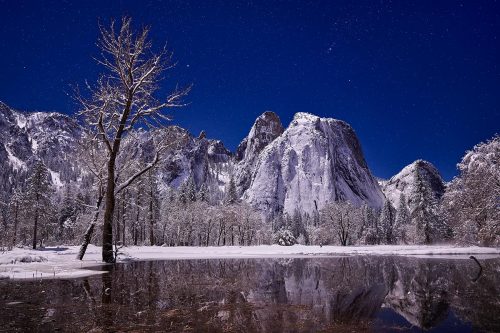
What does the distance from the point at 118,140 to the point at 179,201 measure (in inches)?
3115

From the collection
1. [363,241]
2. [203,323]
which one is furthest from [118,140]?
[363,241]

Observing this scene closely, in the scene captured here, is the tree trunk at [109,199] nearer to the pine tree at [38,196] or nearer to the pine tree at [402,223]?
the pine tree at [38,196]

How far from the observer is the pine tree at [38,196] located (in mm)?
59031

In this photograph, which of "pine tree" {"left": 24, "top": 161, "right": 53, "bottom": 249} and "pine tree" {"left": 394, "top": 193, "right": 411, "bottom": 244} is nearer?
"pine tree" {"left": 24, "top": 161, "right": 53, "bottom": 249}

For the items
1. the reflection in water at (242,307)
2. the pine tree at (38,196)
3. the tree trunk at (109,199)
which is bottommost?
the reflection in water at (242,307)

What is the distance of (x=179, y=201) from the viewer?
93312mm

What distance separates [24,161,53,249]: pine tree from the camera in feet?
194

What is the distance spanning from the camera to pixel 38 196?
59.4 m

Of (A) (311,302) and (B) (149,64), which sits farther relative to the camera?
(B) (149,64)

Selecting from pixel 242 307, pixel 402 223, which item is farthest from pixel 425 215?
pixel 242 307

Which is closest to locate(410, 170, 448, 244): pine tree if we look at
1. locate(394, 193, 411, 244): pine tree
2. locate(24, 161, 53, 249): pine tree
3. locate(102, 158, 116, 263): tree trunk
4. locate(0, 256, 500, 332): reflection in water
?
locate(394, 193, 411, 244): pine tree

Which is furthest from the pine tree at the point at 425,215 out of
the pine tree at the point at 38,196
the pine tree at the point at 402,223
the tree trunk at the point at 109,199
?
the pine tree at the point at 38,196

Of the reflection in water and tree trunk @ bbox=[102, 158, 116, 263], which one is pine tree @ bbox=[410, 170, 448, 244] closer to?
the reflection in water

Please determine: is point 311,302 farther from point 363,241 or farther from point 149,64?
point 363,241
